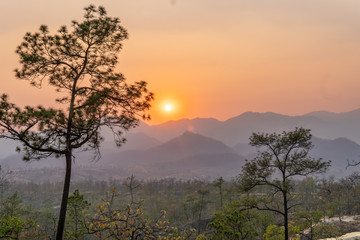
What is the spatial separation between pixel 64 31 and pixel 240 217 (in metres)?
16.7

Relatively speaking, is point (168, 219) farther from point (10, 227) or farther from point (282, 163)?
point (10, 227)

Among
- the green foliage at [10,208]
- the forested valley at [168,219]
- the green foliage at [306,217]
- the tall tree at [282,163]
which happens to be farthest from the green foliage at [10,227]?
the green foliage at [10,208]

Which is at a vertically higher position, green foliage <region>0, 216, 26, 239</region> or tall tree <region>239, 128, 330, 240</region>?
tall tree <region>239, 128, 330, 240</region>

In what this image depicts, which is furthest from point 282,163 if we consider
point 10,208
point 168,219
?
point 10,208

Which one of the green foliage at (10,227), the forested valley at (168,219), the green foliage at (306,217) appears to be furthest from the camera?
the green foliage at (306,217)

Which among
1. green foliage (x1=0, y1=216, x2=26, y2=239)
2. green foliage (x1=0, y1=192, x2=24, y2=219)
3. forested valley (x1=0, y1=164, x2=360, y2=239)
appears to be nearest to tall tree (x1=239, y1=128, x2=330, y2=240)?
forested valley (x1=0, y1=164, x2=360, y2=239)

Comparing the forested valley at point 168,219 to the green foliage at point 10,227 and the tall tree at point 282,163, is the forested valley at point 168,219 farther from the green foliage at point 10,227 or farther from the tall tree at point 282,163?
the tall tree at point 282,163

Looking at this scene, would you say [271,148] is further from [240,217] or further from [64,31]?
[64,31]

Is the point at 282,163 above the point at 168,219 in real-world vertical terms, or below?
above

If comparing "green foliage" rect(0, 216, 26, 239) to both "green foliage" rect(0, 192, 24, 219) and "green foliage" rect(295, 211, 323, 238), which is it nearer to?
"green foliage" rect(295, 211, 323, 238)

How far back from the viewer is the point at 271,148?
74.1ft

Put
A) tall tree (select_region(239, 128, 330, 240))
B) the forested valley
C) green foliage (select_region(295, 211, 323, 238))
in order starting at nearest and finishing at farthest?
the forested valley
tall tree (select_region(239, 128, 330, 240))
green foliage (select_region(295, 211, 323, 238))

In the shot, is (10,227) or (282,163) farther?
(282,163)

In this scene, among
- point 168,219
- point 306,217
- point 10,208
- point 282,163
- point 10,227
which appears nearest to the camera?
point 10,227
